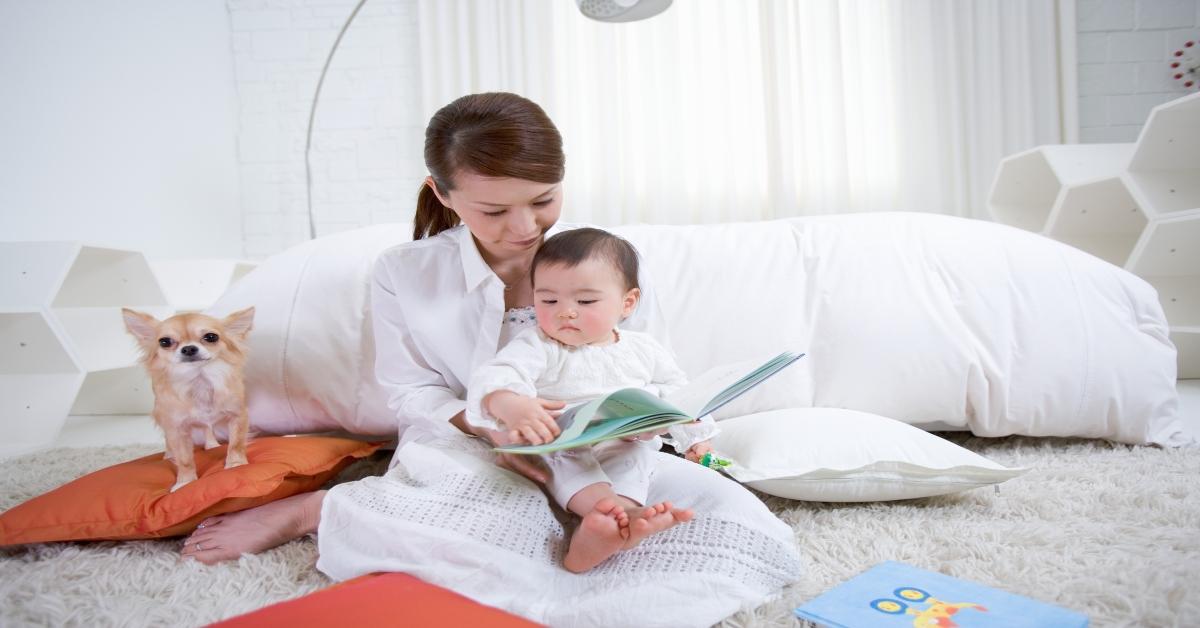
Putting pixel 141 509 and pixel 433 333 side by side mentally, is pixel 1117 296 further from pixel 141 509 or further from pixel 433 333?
pixel 141 509

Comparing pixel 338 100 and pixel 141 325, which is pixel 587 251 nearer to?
pixel 141 325

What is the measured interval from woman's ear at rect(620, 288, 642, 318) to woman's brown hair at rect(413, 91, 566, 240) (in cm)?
18

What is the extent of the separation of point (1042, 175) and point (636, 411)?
2.35 meters

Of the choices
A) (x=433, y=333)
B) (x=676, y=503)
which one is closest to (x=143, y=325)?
(x=433, y=333)

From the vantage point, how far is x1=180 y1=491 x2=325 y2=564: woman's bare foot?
99cm

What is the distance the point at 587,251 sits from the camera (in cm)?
98

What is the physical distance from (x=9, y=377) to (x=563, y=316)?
69.0 inches

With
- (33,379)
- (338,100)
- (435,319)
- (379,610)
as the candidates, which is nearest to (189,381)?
(435,319)

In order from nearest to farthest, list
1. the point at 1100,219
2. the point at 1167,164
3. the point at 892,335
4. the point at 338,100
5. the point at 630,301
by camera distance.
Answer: the point at 630,301 → the point at 892,335 → the point at 1167,164 → the point at 1100,219 → the point at 338,100

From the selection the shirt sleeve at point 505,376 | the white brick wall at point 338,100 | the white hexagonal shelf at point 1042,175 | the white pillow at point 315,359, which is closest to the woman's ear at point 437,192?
the shirt sleeve at point 505,376

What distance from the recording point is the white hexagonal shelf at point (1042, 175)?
7.38ft

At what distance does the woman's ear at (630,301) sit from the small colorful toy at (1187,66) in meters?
3.07

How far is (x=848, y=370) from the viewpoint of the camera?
1369mm

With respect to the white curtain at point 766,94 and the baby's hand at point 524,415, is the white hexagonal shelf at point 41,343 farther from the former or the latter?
the white curtain at point 766,94
